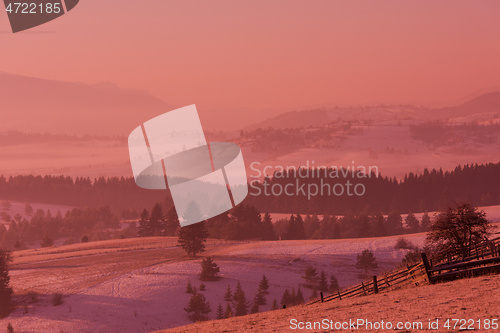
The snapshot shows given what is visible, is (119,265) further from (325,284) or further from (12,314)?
(325,284)

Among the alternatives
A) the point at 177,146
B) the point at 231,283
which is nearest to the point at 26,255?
the point at 231,283

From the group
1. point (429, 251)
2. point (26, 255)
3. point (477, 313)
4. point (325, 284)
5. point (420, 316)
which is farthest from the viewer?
point (26, 255)

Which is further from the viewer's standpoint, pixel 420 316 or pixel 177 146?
pixel 177 146

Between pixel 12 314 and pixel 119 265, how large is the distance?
23.5 m

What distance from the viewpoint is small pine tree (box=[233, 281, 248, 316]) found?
62.7 meters

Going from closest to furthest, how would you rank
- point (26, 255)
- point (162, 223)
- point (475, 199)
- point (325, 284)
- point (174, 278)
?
point (325, 284) → point (174, 278) → point (26, 255) → point (162, 223) → point (475, 199)

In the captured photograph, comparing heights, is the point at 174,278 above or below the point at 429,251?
below

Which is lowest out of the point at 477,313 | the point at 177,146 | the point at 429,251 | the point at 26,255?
the point at 26,255

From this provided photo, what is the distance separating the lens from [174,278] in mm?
76188

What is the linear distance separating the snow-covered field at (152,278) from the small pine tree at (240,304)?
3237mm

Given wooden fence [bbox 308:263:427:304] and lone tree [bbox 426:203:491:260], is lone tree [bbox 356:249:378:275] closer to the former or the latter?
lone tree [bbox 426:203:491:260]

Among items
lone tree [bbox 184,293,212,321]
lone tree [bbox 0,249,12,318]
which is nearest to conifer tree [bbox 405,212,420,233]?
lone tree [bbox 184,293,212,321]

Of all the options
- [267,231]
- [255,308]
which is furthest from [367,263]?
[267,231]

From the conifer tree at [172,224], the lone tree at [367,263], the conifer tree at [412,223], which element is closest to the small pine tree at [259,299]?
the lone tree at [367,263]
